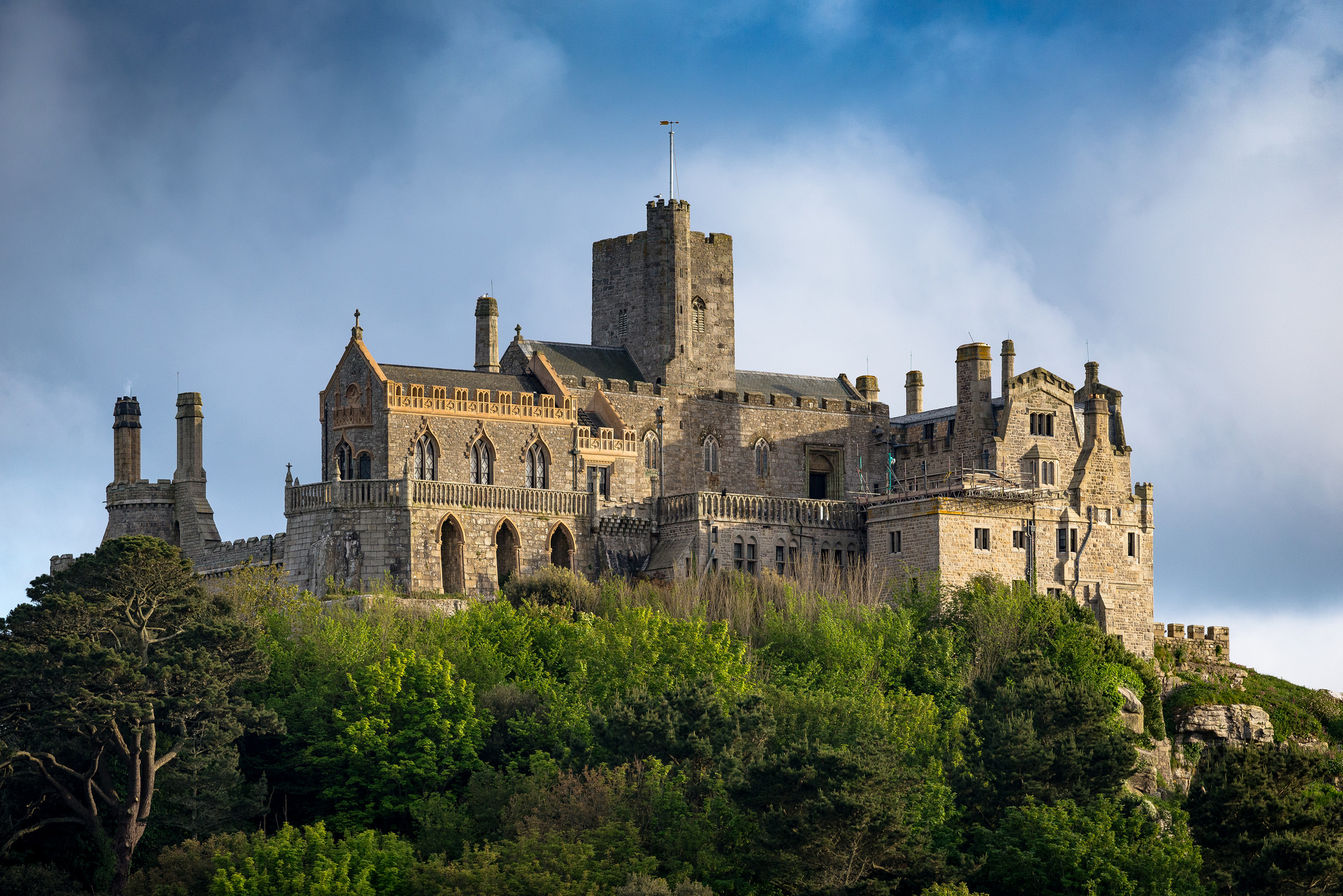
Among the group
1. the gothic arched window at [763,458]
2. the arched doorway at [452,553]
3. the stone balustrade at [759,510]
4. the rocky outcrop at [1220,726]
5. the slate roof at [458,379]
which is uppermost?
the slate roof at [458,379]

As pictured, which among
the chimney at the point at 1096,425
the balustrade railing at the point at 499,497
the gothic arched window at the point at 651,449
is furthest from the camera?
the gothic arched window at the point at 651,449

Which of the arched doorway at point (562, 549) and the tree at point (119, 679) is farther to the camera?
the arched doorway at point (562, 549)

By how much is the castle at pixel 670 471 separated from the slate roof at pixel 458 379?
0.13 m

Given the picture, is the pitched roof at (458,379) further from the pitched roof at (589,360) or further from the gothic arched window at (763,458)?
the gothic arched window at (763,458)

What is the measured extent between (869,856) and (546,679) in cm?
1560

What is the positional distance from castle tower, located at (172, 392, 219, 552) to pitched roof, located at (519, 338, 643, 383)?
1431cm

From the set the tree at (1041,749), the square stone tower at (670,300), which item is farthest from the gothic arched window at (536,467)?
the tree at (1041,749)

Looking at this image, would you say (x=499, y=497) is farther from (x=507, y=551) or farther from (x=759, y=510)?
(x=759, y=510)

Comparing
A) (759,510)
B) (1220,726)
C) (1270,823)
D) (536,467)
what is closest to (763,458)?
(759,510)

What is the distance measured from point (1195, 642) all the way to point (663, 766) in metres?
34.6

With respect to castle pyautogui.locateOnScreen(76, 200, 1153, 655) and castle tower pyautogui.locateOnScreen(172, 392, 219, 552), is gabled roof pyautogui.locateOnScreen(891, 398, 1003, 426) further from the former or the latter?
castle tower pyautogui.locateOnScreen(172, 392, 219, 552)

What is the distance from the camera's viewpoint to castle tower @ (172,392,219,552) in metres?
86.6

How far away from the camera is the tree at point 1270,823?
5844 cm

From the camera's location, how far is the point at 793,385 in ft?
290
